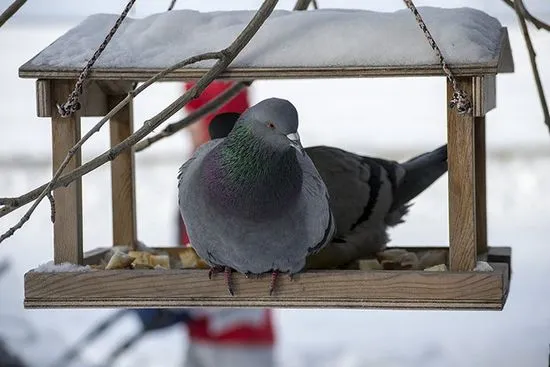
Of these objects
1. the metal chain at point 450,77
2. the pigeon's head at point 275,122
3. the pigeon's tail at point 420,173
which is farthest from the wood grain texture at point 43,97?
the pigeon's tail at point 420,173

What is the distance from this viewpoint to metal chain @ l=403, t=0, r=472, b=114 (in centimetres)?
166

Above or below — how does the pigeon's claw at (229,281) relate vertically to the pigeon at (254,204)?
below

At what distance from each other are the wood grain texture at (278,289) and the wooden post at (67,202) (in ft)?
0.23

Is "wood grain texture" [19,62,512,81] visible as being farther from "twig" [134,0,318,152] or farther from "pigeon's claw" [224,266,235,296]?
"twig" [134,0,318,152]

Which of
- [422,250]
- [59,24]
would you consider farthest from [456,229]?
[59,24]

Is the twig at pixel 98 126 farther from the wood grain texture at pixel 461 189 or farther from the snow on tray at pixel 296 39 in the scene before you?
the wood grain texture at pixel 461 189

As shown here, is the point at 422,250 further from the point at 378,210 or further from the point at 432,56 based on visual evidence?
the point at 432,56

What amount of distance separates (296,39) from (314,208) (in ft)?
0.92

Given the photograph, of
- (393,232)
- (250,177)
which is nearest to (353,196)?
(250,177)

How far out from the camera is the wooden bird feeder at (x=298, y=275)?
1716mm

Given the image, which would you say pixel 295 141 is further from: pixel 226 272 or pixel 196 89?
pixel 226 272

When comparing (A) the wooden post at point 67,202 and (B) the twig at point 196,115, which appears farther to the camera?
(B) the twig at point 196,115

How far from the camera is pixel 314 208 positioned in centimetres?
177

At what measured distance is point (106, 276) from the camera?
1.81m
